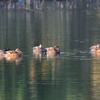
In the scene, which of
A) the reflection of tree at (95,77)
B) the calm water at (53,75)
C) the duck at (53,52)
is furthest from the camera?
the duck at (53,52)

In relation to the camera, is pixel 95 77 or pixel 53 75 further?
pixel 53 75

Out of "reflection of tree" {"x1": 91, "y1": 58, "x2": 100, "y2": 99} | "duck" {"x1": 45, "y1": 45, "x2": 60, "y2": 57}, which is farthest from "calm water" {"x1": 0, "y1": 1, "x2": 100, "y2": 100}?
"duck" {"x1": 45, "y1": 45, "x2": 60, "y2": 57}

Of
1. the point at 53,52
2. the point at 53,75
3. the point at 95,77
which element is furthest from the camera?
the point at 53,52

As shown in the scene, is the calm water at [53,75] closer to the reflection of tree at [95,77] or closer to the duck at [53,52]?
the reflection of tree at [95,77]

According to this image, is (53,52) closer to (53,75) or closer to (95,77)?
(53,75)

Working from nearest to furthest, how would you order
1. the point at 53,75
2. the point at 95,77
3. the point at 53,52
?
1. the point at 95,77
2. the point at 53,75
3. the point at 53,52

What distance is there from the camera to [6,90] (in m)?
14.6

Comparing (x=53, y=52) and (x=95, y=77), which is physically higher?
(x=53, y=52)

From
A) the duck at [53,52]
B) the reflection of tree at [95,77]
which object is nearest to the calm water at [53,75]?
the reflection of tree at [95,77]

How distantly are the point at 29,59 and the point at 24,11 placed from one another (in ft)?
137

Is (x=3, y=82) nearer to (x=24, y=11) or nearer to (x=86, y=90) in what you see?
(x=86, y=90)

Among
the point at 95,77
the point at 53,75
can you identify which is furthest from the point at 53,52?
the point at 95,77

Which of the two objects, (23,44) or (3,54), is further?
(23,44)

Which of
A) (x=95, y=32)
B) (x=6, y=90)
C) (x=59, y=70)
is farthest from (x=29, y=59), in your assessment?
(x=95, y=32)
